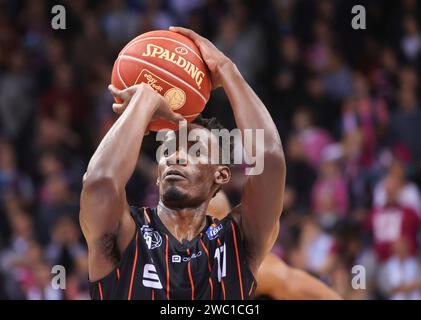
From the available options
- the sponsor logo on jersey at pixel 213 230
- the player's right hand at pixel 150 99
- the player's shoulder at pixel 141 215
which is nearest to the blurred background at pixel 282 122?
the sponsor logo on jersey at pixel 213 230

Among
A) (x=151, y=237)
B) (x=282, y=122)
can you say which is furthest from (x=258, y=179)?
(x=282, y=122)

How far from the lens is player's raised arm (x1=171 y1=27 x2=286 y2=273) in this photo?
13.1ft

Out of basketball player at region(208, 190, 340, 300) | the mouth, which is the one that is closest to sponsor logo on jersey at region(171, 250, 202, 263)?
the mouth

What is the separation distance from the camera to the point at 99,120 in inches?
420

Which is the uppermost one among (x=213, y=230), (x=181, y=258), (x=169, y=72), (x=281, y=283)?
Answer: (x=169, y=72)

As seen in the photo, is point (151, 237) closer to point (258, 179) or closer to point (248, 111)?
point (258, 179)

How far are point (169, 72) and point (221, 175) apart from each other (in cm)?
58

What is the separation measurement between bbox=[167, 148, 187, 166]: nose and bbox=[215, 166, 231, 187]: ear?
23 cm

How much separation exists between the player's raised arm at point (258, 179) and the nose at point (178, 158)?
30cm

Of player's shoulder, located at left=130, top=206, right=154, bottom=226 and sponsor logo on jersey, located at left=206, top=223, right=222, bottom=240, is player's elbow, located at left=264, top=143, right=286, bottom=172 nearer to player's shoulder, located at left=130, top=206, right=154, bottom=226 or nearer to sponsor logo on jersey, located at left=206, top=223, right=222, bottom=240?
sponsor logo on jersey, located at left=206, top=223, right=222, bottom=240

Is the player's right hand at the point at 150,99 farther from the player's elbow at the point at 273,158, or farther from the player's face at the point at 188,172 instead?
the player's elbow at the point at 273,158

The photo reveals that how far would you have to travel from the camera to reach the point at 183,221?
13.7 ft

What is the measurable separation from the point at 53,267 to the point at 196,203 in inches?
189
